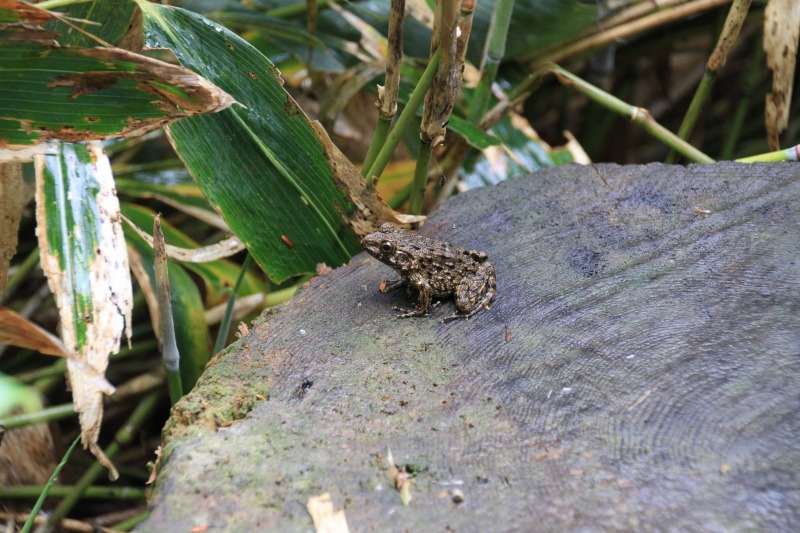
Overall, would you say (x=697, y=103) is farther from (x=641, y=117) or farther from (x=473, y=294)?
(x=473, y=294)

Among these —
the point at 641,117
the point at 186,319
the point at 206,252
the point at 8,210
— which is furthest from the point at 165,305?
the point at 641,117

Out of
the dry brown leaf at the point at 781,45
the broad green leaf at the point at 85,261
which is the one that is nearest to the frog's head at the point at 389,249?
the broad green leaf at the point at 85,261

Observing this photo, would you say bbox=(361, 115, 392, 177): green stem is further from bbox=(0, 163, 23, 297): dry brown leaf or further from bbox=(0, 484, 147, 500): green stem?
bbox=(0, 484, 147, 500): green stem

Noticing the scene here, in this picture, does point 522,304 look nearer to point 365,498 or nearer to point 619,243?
point 619,243

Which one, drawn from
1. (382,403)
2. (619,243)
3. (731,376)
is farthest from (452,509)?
(619,243)

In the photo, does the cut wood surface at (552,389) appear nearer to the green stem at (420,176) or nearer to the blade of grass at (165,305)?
the blade of grass at (165,305)

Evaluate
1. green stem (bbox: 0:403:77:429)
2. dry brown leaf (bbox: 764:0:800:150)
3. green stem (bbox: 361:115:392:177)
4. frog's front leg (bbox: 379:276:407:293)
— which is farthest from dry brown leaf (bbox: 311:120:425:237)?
dry brown leaf (bbox: 764:0:800:150)
